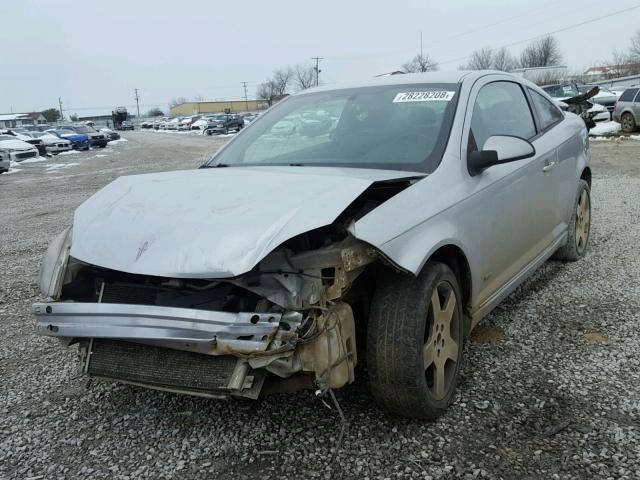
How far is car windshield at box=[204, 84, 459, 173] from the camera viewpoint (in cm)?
309

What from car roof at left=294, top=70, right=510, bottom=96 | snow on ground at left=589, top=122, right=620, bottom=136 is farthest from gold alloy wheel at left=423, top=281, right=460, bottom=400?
snow on ground at left=589, top=122, right=620, bottom=136

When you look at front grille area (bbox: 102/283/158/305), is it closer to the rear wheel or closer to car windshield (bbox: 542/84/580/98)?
the rear wheel

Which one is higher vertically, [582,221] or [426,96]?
[426,96]

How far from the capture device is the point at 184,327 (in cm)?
217

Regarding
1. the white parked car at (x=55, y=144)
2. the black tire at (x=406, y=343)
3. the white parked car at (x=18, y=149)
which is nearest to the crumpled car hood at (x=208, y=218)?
the black tire at (x=406, y=343)

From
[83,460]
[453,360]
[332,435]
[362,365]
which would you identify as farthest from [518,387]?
[83,460]

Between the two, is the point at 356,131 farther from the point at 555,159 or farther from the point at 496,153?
the point at 555,159

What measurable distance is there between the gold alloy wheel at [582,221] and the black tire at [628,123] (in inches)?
595

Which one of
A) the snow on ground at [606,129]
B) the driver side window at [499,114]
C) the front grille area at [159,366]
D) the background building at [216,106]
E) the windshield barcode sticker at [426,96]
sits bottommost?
the snow on ground at [606,129]

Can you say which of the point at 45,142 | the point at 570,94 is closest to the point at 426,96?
the point at 570,94

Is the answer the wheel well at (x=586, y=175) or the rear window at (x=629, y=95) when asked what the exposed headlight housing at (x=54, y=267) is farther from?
the rear window at (x=629, y=95)

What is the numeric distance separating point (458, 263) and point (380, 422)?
35.3 inches

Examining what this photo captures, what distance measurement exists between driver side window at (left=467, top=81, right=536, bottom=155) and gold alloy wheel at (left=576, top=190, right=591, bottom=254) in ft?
4.09

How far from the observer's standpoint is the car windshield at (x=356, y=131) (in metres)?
3.09
